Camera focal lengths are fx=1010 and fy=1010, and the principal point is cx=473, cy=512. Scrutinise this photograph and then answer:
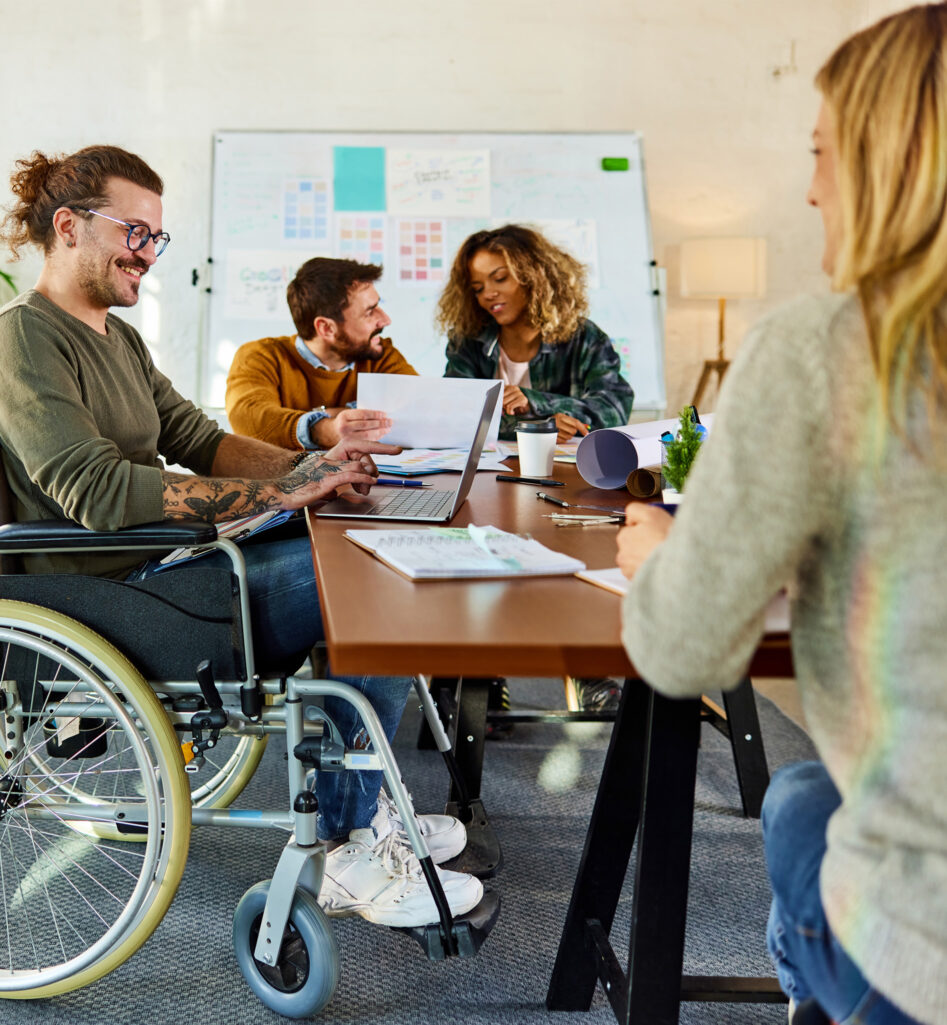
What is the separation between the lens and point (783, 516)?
26.1 inches

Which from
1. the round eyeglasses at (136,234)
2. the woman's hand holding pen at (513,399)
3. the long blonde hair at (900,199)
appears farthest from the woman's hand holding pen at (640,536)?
the woman's hand holding pen at (513,399)

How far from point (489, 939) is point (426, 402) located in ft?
3.17

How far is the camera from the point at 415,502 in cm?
151

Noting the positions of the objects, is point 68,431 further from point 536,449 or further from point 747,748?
point 747,748

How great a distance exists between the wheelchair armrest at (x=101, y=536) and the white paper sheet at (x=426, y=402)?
2.22 feet

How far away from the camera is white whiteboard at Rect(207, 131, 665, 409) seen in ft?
14.4

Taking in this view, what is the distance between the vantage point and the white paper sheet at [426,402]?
1923 mm

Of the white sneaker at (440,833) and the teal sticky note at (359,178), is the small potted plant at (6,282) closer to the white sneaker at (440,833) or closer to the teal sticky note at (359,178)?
the teal sticky note at (359,178)

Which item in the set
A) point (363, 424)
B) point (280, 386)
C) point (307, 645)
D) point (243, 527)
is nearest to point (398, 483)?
point (363, 424)

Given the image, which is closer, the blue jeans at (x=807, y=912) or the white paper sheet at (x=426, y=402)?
the blue jeans at (x=807, y=912)

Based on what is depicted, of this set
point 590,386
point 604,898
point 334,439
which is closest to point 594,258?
point 590,386

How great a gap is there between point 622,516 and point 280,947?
72 cm

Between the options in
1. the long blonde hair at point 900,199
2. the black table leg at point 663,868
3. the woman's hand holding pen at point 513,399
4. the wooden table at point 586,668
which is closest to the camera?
the long blonde hair at point 900,199

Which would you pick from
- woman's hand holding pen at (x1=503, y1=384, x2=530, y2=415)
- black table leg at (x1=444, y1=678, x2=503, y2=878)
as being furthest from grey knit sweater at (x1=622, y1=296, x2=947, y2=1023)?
woman's hand holding pen at (x1=503, y1=384, x2=530, y2=415)
